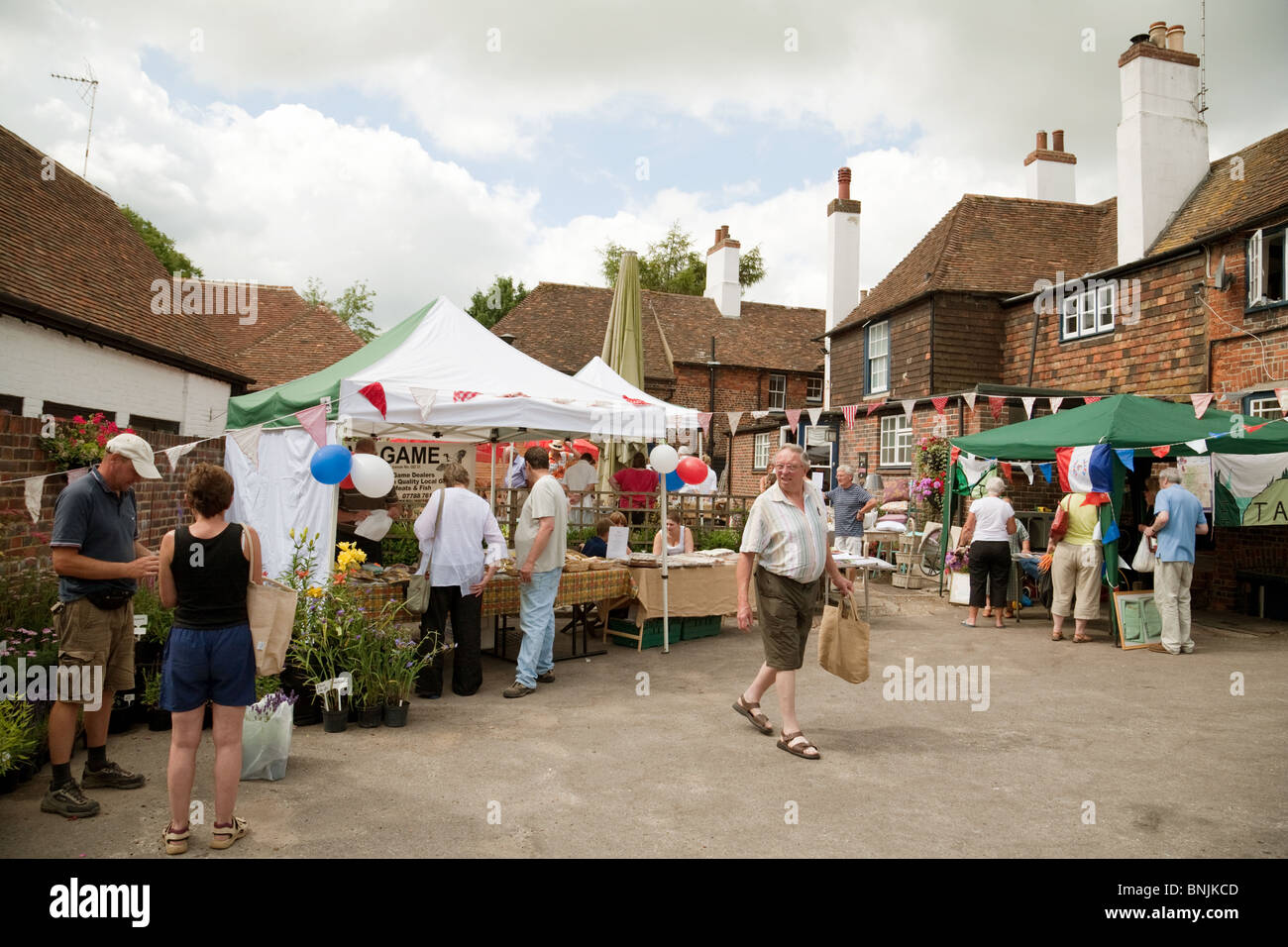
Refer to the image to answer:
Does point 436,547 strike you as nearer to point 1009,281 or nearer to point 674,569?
point 674,569

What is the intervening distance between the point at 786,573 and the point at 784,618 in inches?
11.3

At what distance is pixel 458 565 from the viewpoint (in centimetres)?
646

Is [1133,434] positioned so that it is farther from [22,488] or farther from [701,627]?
[22,488]

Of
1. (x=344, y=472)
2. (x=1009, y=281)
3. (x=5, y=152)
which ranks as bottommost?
(x=344, y=472)

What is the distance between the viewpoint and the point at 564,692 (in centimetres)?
673

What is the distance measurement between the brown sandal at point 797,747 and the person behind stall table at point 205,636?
10.5 ft

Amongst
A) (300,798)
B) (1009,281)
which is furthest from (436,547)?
(1009,281)

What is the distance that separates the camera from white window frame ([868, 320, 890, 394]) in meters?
20.5

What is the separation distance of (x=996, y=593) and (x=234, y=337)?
24545 millimetres

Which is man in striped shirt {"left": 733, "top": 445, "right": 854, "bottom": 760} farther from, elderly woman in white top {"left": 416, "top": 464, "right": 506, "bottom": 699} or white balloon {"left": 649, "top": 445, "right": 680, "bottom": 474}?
white balloon {"left": 649, "top": 445, "right": 680, "bottom": 474}


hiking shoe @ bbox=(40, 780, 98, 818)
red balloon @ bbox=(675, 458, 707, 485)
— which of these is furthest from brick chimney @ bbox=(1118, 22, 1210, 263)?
hiking shoe @ bbox=(40, 780, 98, 818)

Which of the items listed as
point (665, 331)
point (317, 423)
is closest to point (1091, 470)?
point (317, 423)

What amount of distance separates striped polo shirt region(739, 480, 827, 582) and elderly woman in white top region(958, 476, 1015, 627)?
18.6 ft

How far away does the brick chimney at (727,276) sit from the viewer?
34406mm
